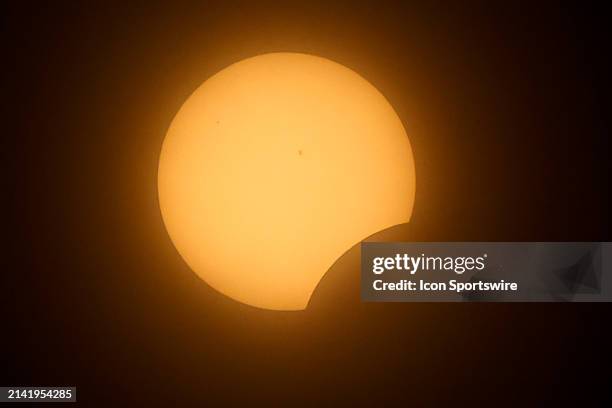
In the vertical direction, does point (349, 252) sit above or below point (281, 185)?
below

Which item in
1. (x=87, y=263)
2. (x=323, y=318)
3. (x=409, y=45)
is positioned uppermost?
(x=409, y=45)

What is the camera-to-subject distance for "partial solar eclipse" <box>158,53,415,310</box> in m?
2.76

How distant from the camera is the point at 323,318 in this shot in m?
2.81

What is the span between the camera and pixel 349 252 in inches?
110

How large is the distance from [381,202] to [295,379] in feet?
3.03

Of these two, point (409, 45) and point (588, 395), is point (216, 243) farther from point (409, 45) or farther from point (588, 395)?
point (588, 395)

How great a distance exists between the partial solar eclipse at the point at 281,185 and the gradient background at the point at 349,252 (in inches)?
4.4

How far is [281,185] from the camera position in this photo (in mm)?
2766

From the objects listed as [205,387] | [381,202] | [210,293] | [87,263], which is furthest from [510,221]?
[87,263]

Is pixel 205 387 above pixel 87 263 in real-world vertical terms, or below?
below

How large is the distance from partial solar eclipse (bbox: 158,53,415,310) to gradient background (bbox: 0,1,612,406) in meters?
0.11

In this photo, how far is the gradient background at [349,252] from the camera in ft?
9.23

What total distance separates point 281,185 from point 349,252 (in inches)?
17.6

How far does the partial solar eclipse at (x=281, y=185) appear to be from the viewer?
9.06 ft
